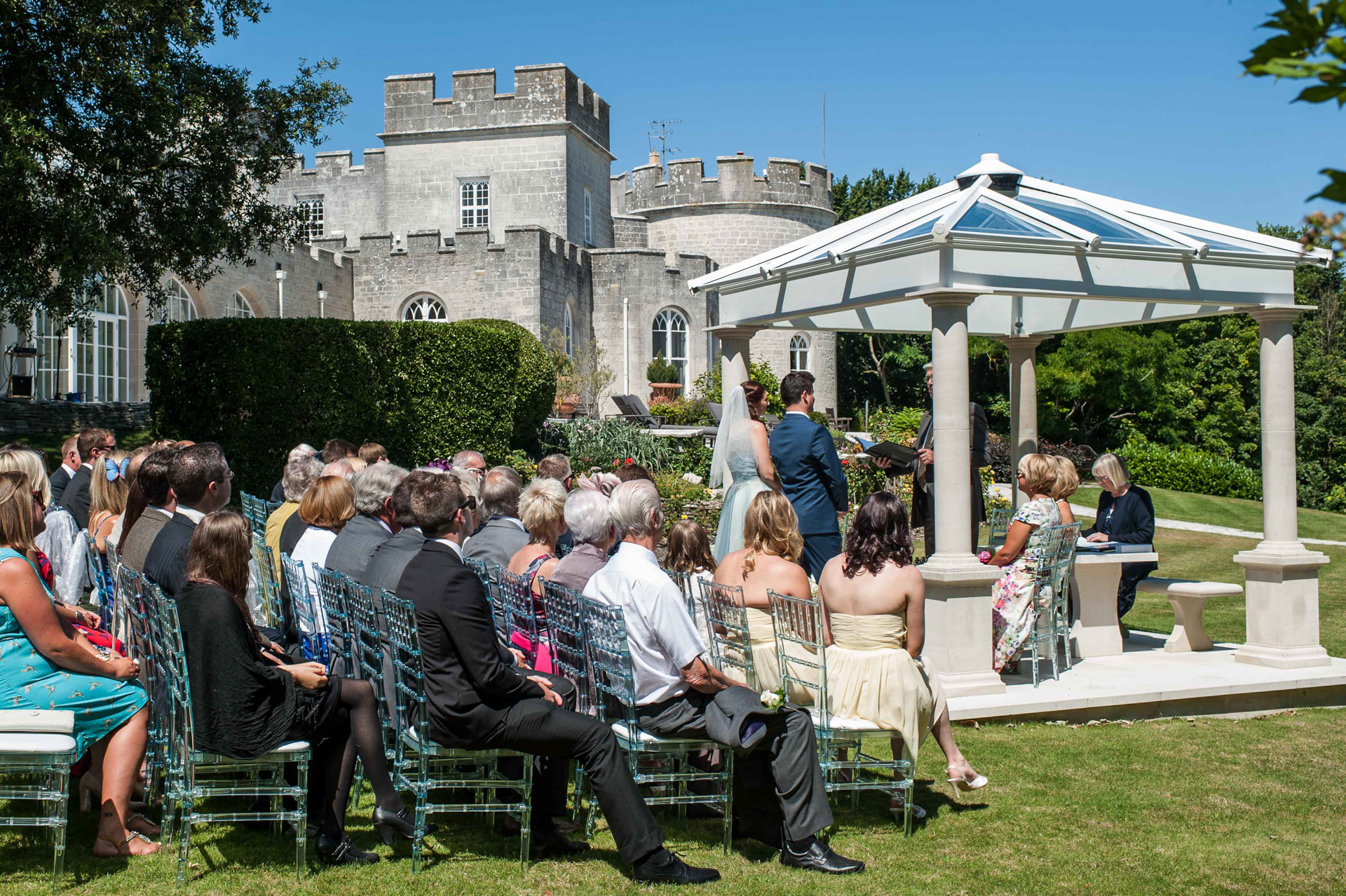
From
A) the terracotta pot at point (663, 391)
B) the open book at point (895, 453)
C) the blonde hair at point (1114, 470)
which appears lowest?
the blonde hair at point (1114, 470)

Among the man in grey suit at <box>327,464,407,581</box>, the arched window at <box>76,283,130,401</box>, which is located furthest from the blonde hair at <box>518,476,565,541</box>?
the arched window at <box>76,283,130,401</box>

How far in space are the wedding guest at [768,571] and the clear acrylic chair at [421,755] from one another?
4.27 feet

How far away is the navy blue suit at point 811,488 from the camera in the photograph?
7445mm

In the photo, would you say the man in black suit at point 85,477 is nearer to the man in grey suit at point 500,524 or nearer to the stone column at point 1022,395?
the man in grey suit at point 500,524

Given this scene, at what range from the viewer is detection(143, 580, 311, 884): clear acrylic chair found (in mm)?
4129

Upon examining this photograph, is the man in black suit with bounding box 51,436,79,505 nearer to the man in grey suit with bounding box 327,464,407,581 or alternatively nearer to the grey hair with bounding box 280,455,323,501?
the grey hair with bounding box 280,455,323,501

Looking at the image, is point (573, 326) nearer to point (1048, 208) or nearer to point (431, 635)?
point (1048, 208)

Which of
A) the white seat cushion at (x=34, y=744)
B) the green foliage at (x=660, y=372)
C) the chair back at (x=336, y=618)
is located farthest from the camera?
the green foliage at (x=660, y=372)

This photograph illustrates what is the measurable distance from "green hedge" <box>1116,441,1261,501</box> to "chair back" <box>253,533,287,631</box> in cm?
2423

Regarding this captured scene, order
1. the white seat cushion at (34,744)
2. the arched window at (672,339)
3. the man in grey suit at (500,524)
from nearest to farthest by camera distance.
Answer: the white seat cushion at (34,744)
the man in grey suit at (500,524)
the arched window at (672,339)

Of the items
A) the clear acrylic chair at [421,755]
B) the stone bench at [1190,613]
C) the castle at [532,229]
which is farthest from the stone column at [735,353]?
the castle at [532,229]

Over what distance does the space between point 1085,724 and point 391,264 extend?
2352cm

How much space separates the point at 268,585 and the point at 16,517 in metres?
1.65

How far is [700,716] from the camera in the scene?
4570 millimetres
